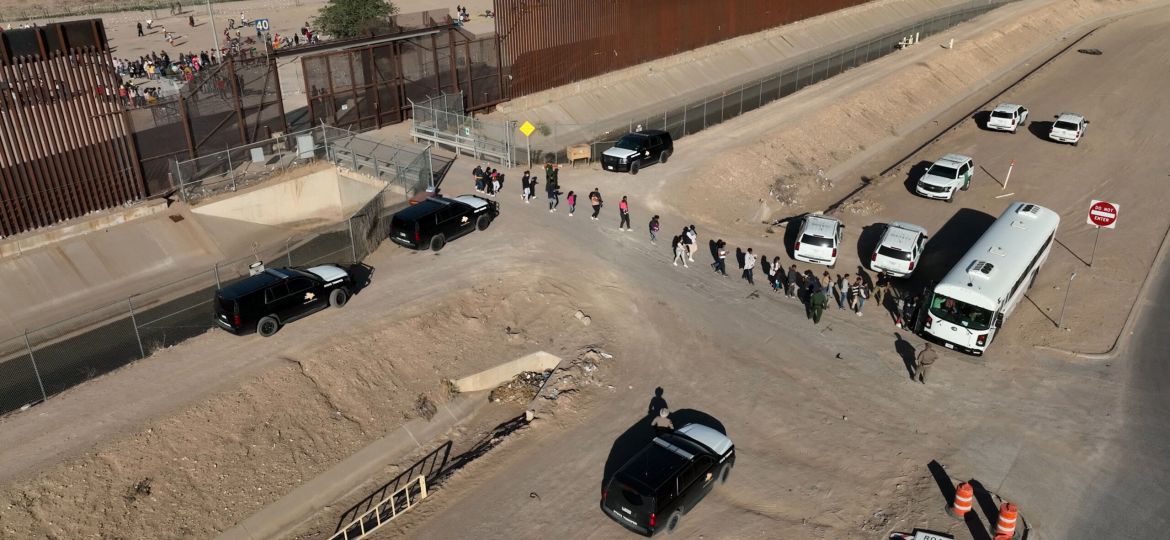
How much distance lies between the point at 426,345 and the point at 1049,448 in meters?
17.9

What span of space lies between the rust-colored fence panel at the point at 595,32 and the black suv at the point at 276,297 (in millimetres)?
25621

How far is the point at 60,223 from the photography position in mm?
31609

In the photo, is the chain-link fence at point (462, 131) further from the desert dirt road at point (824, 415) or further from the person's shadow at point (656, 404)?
the person's shadow at point (656, 404)

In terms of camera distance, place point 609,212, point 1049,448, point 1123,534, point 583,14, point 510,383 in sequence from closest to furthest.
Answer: point 1123,534 < point 1049,448 < point 510,383 < point 609,212 < point 583,14

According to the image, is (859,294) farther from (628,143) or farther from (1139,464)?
(628,143)

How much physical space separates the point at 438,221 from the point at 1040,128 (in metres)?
39.7

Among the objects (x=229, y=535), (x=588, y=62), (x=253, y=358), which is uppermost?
(x=588, y=62)

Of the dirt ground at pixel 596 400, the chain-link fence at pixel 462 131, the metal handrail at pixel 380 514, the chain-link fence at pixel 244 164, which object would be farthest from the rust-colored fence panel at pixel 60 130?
the metal handrail at pixel 380 514

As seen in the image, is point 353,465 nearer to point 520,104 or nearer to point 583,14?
point 520,104

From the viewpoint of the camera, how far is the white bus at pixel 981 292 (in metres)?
24.5

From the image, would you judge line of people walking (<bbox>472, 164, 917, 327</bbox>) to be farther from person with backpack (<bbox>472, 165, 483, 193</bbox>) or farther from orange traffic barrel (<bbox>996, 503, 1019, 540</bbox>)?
orange traffic barrel (<bbox>996, 503, 1019, 540</bbox>)

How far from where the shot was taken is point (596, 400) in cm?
2322

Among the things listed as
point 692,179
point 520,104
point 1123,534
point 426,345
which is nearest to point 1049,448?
point 1123,534

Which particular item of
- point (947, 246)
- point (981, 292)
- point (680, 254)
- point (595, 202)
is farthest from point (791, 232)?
point (981, 292)
